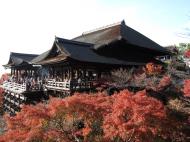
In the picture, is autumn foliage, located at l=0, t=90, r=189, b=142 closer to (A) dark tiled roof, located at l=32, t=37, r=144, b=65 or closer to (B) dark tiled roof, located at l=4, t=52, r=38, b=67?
(A) dark tiled roof, located at l=32, t=37, r=144, b=65

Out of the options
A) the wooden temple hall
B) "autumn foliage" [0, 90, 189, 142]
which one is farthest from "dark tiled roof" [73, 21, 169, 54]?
"autumn foliage" [0, 90, 189, 142]

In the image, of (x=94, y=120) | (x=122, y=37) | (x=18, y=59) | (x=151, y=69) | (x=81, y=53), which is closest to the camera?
(x=94, y=120)

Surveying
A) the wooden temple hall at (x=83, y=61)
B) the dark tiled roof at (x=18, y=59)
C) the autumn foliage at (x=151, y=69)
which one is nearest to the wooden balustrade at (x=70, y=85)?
the wooden temple hall at (x=83, y=61)

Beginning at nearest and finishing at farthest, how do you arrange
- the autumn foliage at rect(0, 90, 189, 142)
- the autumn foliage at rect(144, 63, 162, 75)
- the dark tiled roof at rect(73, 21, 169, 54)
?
the autumn foliage at rect(0, 90, 189, 142) < the autumn foliage at rect(144, 63, 162, 75) < the dark tiled roof at rect(73, 21, 169, 54)

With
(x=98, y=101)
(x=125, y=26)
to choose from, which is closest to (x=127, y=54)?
(x=125, y=26)

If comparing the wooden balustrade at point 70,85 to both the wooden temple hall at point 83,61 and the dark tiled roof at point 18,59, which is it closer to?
the wooden temple hall at point 83,61

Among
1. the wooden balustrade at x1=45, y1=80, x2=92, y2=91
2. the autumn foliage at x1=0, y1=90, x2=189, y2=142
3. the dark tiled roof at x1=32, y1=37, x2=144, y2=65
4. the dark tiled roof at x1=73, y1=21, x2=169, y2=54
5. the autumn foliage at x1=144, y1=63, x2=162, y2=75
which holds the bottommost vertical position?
the autumn foliage at x1=0, y1=90, x2=189, y2=142

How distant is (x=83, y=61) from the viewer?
27.0 m

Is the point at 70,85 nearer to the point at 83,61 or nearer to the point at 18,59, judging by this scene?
the point at 83,61

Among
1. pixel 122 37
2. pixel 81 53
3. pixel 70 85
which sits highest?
pixel 122 37

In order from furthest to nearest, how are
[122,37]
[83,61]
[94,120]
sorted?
[122,37] → [83,61] → [94,120]

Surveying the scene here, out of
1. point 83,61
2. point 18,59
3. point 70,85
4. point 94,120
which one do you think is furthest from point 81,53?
point 18,59

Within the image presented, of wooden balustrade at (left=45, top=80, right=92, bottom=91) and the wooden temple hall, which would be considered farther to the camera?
the wooden temple hall

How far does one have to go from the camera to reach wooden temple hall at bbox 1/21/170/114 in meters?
27.5
